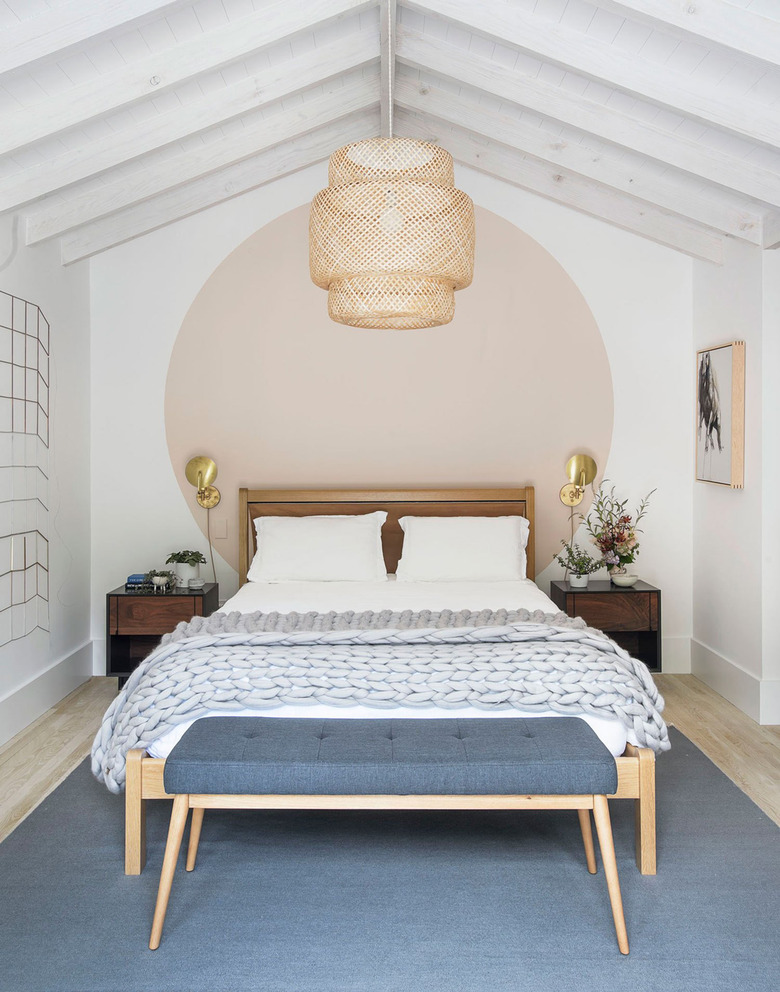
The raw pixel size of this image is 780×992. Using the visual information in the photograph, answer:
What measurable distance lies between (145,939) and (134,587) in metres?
2.45

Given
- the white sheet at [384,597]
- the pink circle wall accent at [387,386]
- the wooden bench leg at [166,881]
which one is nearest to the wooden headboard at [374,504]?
the pink circle wall accent at [387,386]

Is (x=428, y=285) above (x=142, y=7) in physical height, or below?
below

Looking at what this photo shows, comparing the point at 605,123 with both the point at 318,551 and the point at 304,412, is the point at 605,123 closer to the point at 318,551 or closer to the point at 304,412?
the point at 304,412

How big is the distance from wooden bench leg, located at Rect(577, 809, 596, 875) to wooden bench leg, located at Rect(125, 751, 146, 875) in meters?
1.28

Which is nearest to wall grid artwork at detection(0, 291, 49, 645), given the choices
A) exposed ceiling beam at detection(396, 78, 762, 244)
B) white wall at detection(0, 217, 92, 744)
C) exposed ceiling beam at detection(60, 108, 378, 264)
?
white wall at detection(0, 217, 92, 744)

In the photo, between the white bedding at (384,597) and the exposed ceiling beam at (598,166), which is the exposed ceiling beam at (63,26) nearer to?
the exposed ceiling beam at (598,166)

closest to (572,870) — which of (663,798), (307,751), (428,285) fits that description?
(663,798)

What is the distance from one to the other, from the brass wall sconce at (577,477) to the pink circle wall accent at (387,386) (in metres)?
0.06

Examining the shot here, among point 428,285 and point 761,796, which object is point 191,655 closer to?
point 428,285

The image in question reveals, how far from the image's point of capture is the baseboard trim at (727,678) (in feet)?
13.4

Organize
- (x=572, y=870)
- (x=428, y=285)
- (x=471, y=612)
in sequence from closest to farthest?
1. (x=572, y=870)
2. (x=428, y=285)
3. (x=471, y=612)

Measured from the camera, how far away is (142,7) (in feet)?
8.91

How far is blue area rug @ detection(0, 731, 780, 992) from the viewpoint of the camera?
207cm

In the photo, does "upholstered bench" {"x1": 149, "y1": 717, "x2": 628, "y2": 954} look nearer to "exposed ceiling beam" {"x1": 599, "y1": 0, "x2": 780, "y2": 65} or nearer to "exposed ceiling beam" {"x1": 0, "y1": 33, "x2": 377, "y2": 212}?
"exposed ceiling beam" {"x1": 599, "y1": 0, "x2": 780, "y2": 65}
